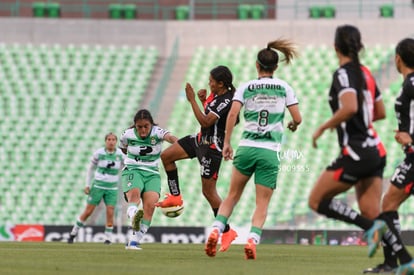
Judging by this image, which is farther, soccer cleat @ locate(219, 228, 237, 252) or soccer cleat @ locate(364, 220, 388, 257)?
soccer cleat @ locate(219, 228, 237, 252)

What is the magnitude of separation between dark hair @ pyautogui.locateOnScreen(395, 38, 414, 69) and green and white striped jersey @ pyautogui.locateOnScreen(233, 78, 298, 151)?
2.12 meters

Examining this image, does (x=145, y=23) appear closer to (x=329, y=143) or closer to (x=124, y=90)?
(x=124, y=90)

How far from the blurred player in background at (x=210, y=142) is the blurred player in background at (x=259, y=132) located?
128 cm

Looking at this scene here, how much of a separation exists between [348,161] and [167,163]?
6920 millimetres

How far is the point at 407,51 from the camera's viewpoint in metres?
11.8

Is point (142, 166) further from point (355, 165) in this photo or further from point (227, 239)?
point (355, 165)

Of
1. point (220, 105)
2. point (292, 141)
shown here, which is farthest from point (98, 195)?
point (292, 141)

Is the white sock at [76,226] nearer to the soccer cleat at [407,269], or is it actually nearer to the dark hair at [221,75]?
the dark hair at [221,75]

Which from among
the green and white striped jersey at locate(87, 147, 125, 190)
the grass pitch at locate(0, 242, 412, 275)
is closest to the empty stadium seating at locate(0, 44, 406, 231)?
the green and white striped jersey at locate(87, 147, 125, 190)

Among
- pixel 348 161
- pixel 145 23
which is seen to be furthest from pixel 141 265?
pixel 145 23

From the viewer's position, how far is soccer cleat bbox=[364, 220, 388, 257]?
10.1m

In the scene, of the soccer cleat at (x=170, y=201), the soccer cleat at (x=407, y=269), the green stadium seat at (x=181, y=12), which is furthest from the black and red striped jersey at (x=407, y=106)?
the green stadium seat at (x=181, y=12)

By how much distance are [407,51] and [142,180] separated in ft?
21.6

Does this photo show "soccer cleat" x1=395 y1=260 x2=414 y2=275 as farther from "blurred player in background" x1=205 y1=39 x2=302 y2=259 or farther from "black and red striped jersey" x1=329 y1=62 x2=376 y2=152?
"blurred player in background" x1=205 y1=39 x2=302 y2=259
